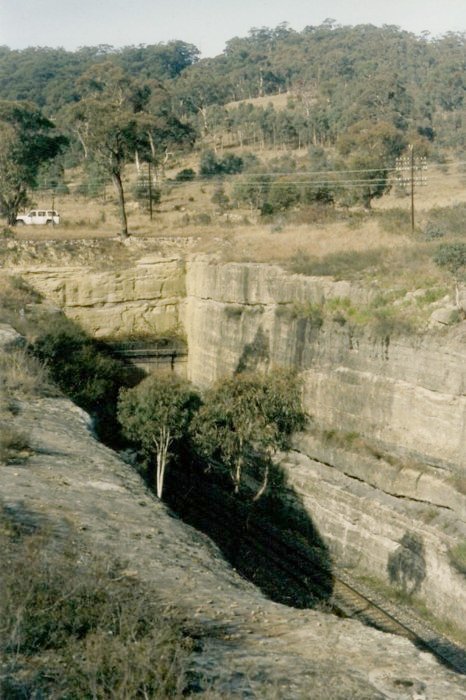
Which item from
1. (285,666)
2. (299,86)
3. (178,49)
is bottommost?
(285,666)

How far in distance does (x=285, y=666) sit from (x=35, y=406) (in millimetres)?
7783

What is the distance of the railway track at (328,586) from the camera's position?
44.8 feet

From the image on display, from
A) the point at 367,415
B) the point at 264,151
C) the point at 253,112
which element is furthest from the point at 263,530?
the point at 253,112

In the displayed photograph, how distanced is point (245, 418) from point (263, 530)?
269 centimetres

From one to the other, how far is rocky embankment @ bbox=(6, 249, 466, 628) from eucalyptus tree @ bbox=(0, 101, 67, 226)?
11960 mm

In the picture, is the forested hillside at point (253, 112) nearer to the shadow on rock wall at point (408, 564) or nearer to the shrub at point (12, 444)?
the shadow on rock wall at point (408, 564)

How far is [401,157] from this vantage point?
145 ft

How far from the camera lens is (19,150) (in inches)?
1361

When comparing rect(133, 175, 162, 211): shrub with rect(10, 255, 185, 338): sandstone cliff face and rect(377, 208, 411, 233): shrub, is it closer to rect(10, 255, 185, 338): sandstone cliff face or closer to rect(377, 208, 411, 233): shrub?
rect(10, 255, 185, 338): sandstone cliff face

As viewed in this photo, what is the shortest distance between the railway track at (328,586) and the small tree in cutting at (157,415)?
208 cm

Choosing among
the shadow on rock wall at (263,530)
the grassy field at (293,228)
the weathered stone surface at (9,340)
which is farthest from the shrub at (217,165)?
the weathered stone surface at (9,340)

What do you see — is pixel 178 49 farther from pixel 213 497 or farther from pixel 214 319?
pixel 213 497

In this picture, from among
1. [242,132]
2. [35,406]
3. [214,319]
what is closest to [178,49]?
[242,132]

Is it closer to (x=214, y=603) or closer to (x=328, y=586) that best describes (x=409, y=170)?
(x=328, y=586)
